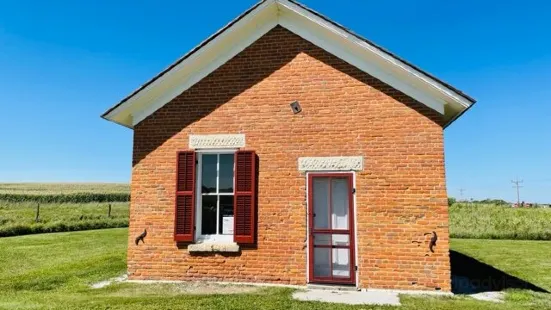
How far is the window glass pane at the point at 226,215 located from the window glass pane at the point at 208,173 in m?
0.35

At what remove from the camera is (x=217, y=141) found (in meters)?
8.74

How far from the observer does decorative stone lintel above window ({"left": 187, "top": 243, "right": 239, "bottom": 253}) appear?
8.28 m

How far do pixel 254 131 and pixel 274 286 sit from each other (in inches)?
128

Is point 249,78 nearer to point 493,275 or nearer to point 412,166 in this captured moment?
point 412,166

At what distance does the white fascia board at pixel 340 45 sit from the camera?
802cm

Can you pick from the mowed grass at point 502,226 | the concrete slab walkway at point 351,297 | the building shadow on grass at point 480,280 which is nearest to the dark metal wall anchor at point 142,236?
the concrete slab walkway at point 351,297

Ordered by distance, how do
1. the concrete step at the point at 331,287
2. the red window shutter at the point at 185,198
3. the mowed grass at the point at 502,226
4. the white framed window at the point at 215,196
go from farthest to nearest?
1. the mowed grass at the point at 502,226
2. the white framed window at the point at 215,196
3. the red window shutter at the point at 185,198
4. the concrete step at the point at 331,287

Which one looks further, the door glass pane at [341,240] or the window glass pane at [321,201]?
the window glass pane at [321,201]

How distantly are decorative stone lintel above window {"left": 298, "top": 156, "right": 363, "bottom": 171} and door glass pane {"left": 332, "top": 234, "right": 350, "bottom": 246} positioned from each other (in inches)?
54.6

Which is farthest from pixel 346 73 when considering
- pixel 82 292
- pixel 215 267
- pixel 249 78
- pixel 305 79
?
pixel 82 292

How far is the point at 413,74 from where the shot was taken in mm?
7828

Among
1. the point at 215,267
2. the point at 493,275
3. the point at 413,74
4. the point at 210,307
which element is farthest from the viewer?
the point at 493,275

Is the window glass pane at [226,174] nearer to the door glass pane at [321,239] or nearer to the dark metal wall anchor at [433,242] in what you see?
the door glass pane at [321,239]

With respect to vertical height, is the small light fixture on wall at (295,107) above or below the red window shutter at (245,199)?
above
